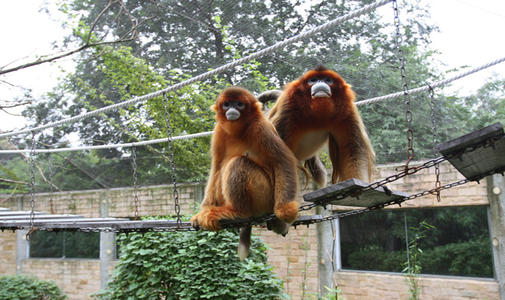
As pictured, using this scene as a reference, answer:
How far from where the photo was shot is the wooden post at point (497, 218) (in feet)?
15.1

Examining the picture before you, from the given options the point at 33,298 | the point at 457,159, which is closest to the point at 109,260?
the point at 33,298

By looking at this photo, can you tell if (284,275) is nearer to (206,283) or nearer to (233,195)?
(206,283)

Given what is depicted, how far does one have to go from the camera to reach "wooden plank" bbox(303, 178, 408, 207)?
5.23 feet

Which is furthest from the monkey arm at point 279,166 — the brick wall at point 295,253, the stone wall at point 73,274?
the stone wall at point 73,274

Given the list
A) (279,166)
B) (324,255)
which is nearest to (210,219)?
(279,166)

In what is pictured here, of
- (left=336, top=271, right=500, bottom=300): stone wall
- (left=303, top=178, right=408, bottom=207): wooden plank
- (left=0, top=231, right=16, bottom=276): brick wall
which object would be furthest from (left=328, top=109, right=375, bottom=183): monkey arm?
(left=0, top=231, right=16, bottom=276): brick wall

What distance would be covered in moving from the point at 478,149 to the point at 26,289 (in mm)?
6854

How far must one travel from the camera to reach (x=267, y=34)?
15.2 feet

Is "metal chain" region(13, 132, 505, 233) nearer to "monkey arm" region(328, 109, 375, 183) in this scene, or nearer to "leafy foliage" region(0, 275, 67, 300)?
"monkey arm" region(328, 109, 375, 183)

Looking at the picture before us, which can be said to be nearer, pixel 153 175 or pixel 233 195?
pixel 233 195

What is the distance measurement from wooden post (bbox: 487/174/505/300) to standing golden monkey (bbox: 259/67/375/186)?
3287 mm

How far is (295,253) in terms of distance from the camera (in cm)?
570

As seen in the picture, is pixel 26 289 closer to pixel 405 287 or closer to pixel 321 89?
pixel 405 287

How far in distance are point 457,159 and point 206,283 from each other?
281 cm
